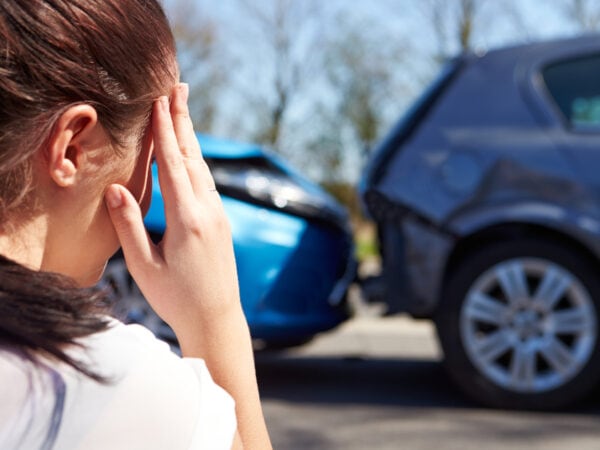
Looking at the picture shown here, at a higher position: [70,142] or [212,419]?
[70,142]

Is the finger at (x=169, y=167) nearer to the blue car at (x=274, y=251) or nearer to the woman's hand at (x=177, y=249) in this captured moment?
the woman's hand at (x=177, y=249)

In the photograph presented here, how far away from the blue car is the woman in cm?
286

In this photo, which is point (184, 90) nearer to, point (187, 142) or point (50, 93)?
point (187, 142)

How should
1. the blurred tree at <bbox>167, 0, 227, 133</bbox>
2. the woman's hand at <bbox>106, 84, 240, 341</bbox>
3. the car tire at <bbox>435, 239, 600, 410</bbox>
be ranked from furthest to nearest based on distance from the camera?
the blurred tree at <bbox>167, 0, 227, 133</bbox>
the car tire at <bbox>435, 239, 600, 410</bbox>
the woman's hand at <bbox>106, 84, 240, 341</bbox>

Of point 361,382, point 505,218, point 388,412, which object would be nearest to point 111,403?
point 388,412

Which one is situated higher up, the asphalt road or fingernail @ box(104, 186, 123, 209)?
fingernail @ box(104, 186, 123, 209)

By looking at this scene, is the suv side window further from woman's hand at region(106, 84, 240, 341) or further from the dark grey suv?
woman's hand at region(106, 84, 240, 341)

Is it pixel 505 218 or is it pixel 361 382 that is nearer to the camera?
pixel 505 218

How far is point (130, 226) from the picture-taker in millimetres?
932

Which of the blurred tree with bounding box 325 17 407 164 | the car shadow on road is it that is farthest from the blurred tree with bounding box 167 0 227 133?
the car shadow on road

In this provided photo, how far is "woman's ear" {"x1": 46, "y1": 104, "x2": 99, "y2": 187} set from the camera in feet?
2.70

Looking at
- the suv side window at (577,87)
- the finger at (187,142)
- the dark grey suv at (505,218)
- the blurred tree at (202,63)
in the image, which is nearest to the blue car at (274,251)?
the dark grey suv at (505,218)

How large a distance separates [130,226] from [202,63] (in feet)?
65.9

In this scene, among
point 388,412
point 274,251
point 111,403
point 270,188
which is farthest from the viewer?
point 270,188
